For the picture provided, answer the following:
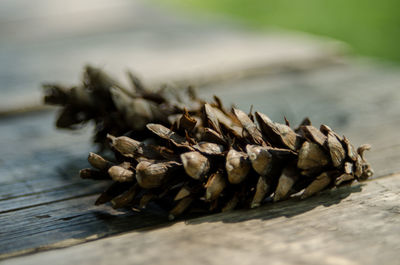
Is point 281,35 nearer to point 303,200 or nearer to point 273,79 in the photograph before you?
point 273,79

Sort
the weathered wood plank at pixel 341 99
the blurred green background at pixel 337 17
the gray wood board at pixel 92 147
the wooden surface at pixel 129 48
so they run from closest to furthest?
the gray wood board at pixel 92 147, the weathered wood plank at pixel 341 99, the wooden surface at pixel 129 48, the blurred green background at pixel 337 17

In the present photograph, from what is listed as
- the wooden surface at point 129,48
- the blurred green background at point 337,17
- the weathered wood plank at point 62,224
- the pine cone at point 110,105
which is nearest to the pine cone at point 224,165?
the weathered wood plank at point 62,224

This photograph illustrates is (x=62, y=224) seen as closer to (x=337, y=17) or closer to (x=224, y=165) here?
(x=224, y=165)

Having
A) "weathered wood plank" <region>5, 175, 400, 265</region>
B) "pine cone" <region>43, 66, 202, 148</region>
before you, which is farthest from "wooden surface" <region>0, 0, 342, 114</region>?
"weathered wood plank" <region>5, 175, 400, 265</region>

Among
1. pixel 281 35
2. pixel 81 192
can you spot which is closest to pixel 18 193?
pixel 81 192

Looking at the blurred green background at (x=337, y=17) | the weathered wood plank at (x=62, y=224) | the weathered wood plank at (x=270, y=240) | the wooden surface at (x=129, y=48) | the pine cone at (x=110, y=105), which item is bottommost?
the weathered wood plank at (x=270, y=240)

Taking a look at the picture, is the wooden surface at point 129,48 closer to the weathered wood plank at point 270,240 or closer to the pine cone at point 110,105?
the pine cone at point 110,105

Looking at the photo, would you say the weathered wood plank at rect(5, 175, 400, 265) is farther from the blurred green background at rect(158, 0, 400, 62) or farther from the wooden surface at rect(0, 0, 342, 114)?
the blurred green background at rect(158, 0, 400, 62)

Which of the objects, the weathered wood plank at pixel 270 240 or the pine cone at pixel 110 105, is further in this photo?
the pine cone at pixel 110 105
